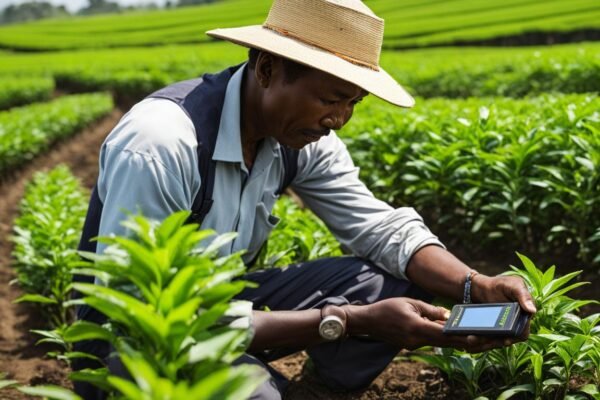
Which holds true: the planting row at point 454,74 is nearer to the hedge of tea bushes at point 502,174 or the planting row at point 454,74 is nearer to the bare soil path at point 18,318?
the hedge of tea bushes at point 502,174

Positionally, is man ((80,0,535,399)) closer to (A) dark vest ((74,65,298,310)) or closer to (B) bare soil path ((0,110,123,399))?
(A) dark vest ((74,65,298,310))

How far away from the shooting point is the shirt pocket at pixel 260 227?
283 centimetres

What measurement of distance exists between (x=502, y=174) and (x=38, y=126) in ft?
25.4

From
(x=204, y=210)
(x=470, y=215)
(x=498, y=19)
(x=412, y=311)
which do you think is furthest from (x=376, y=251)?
(x=498, y=19)

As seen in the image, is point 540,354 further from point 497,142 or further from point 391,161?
point 391,161

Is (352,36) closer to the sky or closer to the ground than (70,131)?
closer to the sky

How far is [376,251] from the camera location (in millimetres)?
2879

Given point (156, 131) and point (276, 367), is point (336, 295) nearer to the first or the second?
point (276, 367)

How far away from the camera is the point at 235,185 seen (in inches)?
102

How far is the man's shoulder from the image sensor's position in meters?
2.20

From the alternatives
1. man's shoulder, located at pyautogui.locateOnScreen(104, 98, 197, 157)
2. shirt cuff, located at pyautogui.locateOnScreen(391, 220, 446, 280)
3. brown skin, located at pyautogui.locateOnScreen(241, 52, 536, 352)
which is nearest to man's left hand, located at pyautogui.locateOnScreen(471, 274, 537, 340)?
brown skin, located at pyautogui.locateOnScreen(241, 52, 536, 352)

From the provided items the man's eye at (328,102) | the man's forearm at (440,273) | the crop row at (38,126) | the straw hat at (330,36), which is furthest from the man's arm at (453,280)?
the crop row at (38,126)

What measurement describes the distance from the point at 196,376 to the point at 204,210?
101cm

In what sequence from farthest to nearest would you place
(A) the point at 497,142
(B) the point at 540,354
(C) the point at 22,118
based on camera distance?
(C) the point at 22,118
(A) the point at 497,142
(B) the point at 540,354
